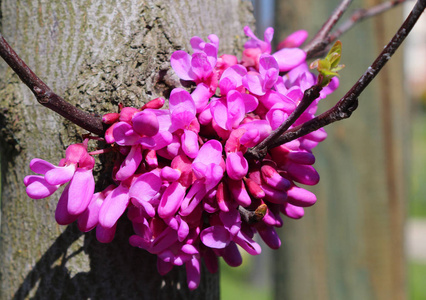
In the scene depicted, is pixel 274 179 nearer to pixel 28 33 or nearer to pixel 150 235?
pixel 150 235

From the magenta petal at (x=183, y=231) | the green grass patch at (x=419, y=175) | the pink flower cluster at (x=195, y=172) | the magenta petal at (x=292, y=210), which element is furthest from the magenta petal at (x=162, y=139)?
the green grass patch at (x=419, y=175)

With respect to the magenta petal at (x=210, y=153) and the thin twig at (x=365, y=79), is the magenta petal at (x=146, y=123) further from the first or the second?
the thin twig at (x=365, y=79)

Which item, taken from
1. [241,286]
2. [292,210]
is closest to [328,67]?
[292,210]

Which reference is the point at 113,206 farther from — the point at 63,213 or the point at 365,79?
the point at 365,79

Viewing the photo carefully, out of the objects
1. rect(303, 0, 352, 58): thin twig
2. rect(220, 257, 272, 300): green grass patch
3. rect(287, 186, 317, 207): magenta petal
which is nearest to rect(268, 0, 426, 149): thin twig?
rect(287, 186, 317, 207): magenta petal

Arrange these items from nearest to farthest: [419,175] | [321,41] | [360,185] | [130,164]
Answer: [130,164] → [321,41] → [360,185] → [419,175]

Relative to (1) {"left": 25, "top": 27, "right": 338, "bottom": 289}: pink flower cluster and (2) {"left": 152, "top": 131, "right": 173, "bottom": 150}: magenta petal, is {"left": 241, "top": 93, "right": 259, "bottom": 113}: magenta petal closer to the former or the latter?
(1) {"left": 25, "top": 27, "right": 338, "bottom": 289}: pink flower cluster

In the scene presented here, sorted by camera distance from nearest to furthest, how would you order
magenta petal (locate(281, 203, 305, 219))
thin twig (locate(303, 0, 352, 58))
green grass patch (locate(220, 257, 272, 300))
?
1. magenta petal (locate(281, 203, 305, 219))
2. thin twig (locate(303, 0, 352, 58))
3. green grass patch (locate(220, 257, 272, 300))

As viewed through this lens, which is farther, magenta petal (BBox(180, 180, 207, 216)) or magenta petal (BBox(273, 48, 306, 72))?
magenta petal (BBox(273, 48, 306, 72))
